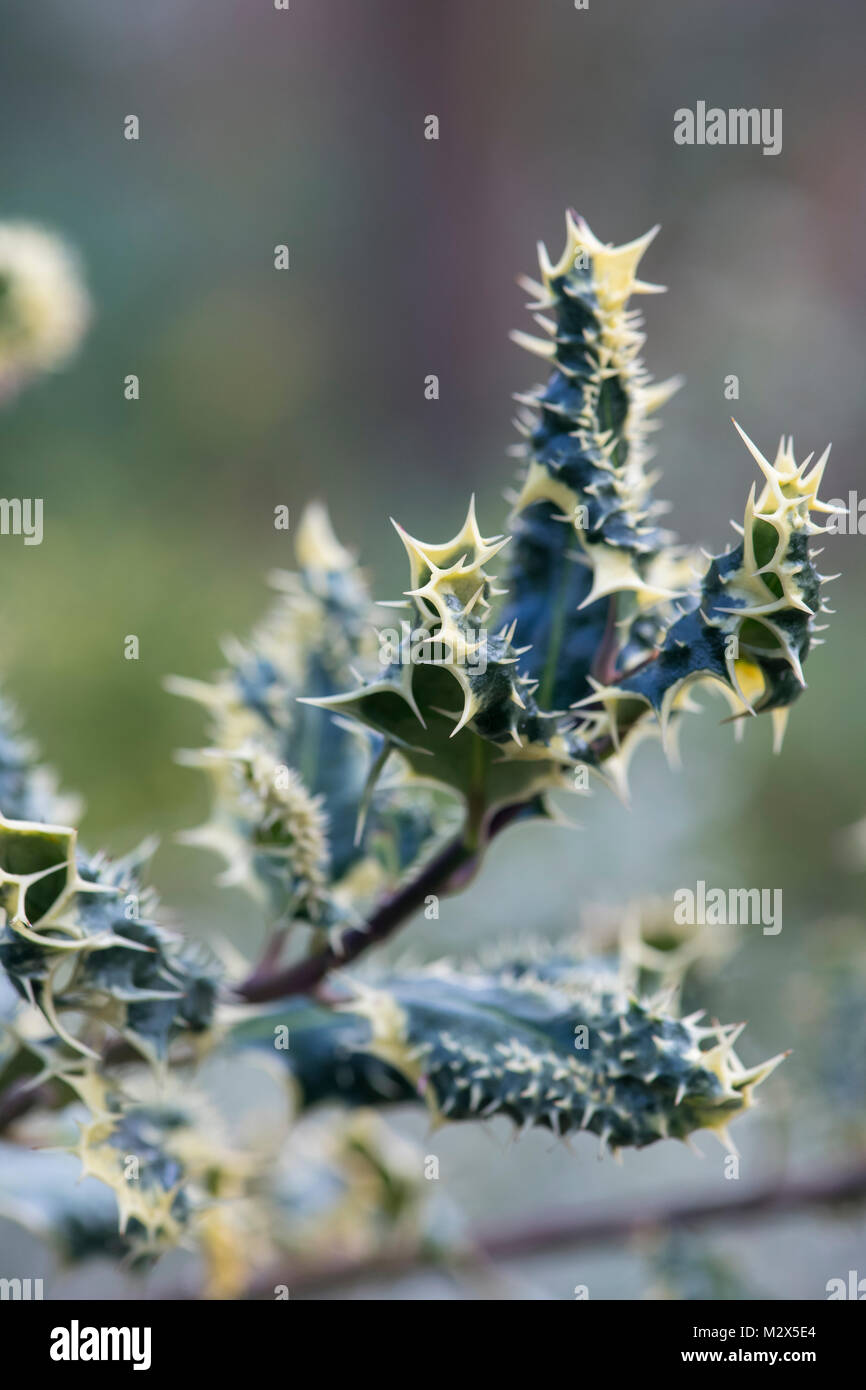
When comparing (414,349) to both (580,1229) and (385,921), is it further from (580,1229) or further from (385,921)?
(385,921)

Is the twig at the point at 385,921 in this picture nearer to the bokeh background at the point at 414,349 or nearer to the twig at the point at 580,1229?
the twig at the point at 580,1229

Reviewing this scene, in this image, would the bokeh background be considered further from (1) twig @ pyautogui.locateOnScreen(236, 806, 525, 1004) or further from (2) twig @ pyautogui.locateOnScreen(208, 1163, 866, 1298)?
(1) twig @ pyautogui.locateOnScreen(236, 806, 525, 1004)

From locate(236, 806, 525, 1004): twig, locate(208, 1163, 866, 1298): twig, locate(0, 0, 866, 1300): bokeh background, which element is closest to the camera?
locate(236, 806, 525, 1004): twig

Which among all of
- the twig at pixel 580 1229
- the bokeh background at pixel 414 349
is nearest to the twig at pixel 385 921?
the twig at pixel 580 1229

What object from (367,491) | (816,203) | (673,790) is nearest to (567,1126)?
(673,790)

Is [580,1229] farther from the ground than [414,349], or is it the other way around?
[414,349]

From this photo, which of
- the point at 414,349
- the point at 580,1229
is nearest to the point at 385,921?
the point at 580,1229

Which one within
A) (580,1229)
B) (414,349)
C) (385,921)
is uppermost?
(414,349)

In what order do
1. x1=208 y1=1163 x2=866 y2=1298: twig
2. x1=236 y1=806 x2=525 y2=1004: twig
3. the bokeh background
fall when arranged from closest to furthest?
1. x1=236 y1=806 x2=525 y2=1004: twig
2. x1=208 y1=1163 x2=866 y2=1298: twig
3. the bokeh background

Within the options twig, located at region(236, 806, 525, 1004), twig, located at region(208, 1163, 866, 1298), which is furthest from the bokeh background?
twig, located at region(236, 806, 525, 1004)

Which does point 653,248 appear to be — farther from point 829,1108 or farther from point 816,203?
point 829,1108
